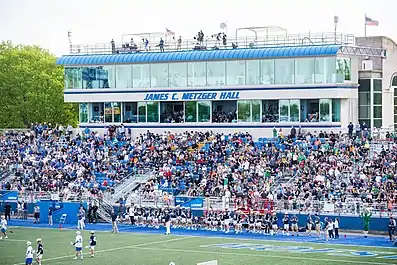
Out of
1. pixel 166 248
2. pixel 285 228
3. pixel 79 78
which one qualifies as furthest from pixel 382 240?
pixel 79 78

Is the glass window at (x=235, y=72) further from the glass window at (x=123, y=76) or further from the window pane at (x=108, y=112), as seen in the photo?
the window pane at (x=108, y=112)

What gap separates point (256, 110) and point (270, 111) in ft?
2.81

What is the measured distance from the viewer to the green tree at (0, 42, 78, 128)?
7256cm

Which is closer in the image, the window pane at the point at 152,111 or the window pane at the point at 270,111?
the window pane at the point at 270,111

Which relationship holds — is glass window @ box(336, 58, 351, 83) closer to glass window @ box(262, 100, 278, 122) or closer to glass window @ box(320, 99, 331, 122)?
glass window @ box(320, 99, 331, 122)

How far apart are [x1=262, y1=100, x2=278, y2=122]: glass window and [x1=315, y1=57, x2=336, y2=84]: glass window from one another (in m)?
2.77

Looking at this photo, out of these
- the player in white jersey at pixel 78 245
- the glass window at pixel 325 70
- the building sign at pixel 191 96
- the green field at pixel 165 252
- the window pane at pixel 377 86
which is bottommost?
the green field at pixel 165 252

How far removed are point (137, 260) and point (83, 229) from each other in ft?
33.2

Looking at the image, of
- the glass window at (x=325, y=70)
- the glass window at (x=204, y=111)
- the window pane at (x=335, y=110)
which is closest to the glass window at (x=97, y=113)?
the glass window at (x=204, y=111)

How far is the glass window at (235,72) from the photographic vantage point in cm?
5400

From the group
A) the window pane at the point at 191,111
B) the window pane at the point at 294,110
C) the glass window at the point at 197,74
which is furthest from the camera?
the window pane at the point at 191,111

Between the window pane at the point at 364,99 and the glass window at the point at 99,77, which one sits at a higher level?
the glass window at the point at 99,77

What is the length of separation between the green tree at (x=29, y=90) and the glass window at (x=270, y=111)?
2504 centimetres

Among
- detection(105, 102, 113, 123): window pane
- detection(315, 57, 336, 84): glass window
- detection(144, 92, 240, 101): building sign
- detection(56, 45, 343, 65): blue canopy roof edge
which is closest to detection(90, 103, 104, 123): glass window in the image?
detection(105, 102, 113, 123): window pane
